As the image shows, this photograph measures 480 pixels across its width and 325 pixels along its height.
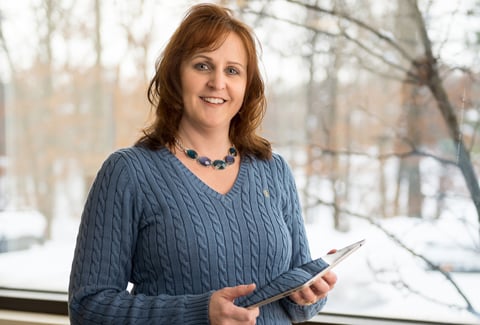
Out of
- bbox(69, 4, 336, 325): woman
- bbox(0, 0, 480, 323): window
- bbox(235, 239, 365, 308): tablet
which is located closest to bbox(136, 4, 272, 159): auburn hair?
bbox(69, 4, 336, 325): woman

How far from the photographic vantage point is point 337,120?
182 cm

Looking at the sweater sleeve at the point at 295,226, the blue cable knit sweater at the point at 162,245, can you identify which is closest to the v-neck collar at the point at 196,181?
the blue cable knit sweater at the point at 162,245

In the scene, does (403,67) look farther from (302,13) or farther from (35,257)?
(35,257)

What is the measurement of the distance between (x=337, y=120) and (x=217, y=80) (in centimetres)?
79

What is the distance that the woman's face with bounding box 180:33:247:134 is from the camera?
3.75 ft

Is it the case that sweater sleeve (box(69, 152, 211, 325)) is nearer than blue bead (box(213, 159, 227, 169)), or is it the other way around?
sweater sleeve (box(69, 152, 211, 325))

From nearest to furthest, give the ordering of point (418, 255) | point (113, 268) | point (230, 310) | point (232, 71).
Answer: point (230, 310)
point (113, 268)
point (232, 71)
point (418, 255)

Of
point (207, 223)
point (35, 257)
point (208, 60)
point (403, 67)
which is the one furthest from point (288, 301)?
point (35, 257)

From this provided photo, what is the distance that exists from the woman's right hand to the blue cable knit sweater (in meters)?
0.03

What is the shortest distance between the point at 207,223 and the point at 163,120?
272 mm

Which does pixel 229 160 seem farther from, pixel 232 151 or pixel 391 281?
pixel 391 281

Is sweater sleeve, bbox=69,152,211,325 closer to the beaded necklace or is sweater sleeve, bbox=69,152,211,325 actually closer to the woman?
the woman

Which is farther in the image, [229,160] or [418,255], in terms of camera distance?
[418,255]

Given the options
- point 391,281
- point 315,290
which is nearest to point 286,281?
point 315,290
